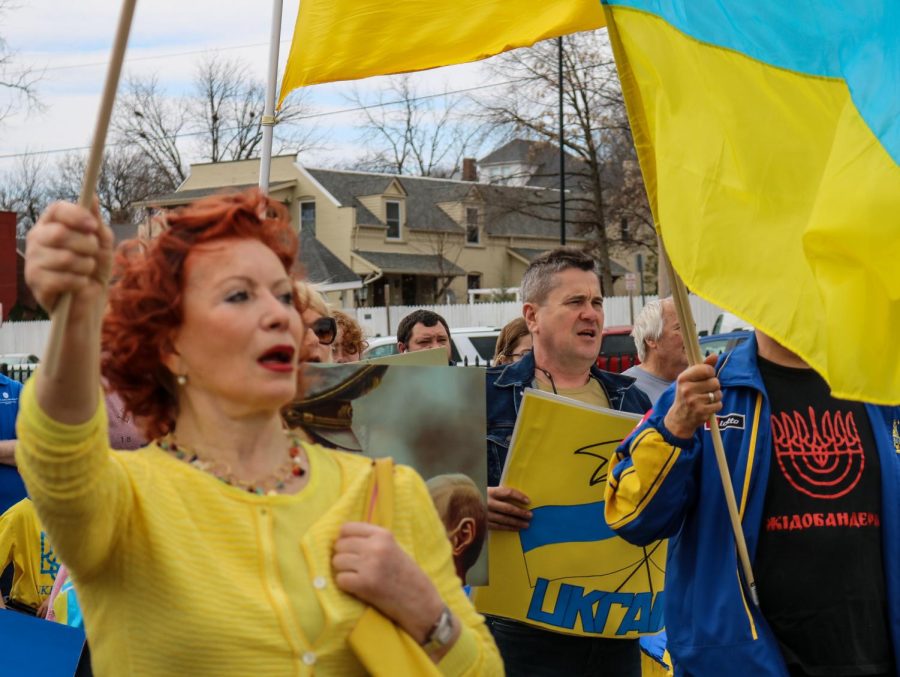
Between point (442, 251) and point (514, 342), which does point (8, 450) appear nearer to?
point (514, 342)

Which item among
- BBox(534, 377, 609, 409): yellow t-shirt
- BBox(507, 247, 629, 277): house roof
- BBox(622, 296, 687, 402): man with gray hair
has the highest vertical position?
BBox(507, 247, 629, 277): house roof

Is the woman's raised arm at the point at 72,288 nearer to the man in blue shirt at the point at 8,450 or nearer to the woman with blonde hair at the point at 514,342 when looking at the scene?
the man in blue shirt at the point at 8,450

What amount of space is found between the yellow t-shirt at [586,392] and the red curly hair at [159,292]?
2.47m

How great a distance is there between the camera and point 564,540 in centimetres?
452

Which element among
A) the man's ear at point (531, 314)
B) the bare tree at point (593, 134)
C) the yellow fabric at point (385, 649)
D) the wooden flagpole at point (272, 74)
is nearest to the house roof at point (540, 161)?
the bare tree at point (593, 134)

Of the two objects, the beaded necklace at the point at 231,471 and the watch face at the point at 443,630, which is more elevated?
the beaded necklace at the point at 231,471

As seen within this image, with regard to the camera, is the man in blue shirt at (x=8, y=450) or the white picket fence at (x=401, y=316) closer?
the man in blue shirt at (x=8, y=450)

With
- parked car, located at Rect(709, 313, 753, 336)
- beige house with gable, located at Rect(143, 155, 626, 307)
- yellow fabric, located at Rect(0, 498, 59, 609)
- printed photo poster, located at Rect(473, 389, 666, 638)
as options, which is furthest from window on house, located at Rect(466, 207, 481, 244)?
printed photo poster, located at Rect(473, 389, 666, 638)

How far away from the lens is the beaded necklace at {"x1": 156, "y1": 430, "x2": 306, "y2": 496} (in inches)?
92.7

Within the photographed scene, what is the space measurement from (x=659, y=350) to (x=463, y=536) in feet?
9.96

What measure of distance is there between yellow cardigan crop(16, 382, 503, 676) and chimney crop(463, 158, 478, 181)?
2360 inches

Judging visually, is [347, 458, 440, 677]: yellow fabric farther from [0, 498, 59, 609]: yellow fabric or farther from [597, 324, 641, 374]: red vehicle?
[597, 324, 641, 374]: red vehicle

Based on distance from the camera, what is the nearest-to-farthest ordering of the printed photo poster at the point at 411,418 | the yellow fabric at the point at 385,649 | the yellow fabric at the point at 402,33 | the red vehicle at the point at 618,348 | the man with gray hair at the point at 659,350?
the yellow fabric at the point at 385,649 < the printed photo poster at the point at 411,418 < the yellow fabric at the point at 402,33 < the man with gray hair at the point at 659,350 < the red vehicle at the point at 618,348

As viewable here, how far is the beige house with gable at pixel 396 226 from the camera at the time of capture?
161 ft
